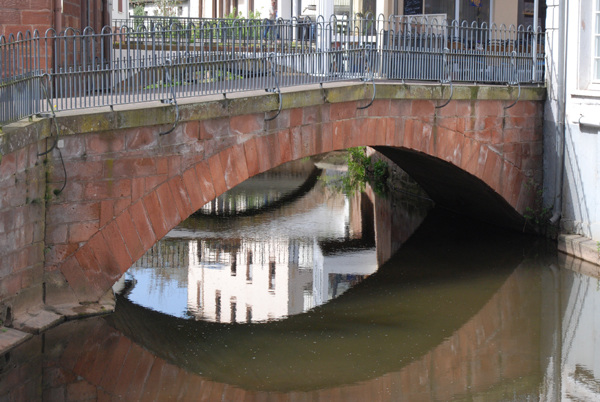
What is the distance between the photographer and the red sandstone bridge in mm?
9781

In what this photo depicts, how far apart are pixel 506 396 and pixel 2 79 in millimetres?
5733

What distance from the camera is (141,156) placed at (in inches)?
418

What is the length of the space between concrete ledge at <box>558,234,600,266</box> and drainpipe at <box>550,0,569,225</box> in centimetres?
56

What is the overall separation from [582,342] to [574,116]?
16.2ft

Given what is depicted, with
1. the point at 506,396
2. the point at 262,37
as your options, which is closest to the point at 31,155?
the point at 262,37

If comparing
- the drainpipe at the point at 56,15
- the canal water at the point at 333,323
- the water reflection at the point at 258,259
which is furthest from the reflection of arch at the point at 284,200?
the drainpipe at the point at 56,15

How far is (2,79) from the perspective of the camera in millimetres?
9438

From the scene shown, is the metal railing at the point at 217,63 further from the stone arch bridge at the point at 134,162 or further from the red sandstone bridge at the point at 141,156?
the stone arch bridge at the point at 134,162

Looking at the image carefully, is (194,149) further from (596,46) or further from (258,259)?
(596,46)

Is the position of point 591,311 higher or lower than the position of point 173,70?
lower

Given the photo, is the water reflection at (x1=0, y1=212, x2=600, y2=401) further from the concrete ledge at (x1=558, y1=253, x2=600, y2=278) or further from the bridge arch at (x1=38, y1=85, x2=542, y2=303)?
the bridge arch at (x1=38, y1=85, x2=542, y2=303)

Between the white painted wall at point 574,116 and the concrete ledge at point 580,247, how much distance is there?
0.15 metres

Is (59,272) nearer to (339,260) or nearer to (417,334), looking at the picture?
(417,334)

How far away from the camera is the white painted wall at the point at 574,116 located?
13953mm
